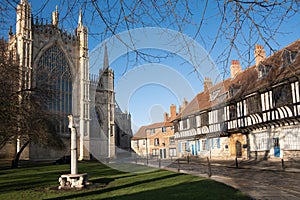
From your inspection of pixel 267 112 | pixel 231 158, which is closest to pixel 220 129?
pixel 231 158

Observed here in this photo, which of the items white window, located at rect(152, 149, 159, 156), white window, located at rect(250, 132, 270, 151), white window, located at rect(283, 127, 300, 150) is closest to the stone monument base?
white window, located at rect(283, 127, 300, 150)

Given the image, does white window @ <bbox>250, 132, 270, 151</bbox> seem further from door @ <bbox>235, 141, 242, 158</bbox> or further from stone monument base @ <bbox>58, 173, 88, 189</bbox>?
stone monument base @ <bbox>58, 173, 88, 189</bbox>

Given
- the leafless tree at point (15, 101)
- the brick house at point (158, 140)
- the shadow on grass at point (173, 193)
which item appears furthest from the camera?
the brick house at point (158, 140)

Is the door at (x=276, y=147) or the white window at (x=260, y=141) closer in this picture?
the door at (x=276, y=147)

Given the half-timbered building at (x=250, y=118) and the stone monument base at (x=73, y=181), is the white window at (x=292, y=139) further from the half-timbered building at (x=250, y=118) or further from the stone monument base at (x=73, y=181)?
the stone monument base at (x=73, y=181)

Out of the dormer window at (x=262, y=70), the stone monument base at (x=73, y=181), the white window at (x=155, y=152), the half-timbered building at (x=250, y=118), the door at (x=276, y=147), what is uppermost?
the dormer window at (x=262, y=70)

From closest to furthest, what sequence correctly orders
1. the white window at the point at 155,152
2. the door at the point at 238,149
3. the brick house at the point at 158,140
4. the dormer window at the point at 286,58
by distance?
the dormer window at the point at 286,58, the door at the point at 238,149, the brick house at the point at 158,140, the white window at the point at 155,152

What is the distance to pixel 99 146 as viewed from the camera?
168 ft

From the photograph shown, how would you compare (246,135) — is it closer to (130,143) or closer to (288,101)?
(288,101)

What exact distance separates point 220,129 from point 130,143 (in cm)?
4039

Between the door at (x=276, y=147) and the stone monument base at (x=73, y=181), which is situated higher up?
the door at (x=276, y=147)

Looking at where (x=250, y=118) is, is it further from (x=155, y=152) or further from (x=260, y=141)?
(x=155, y=152)

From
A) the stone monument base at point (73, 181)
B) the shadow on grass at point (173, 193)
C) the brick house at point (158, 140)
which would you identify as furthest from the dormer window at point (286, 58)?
the brick house at point (158, 140)

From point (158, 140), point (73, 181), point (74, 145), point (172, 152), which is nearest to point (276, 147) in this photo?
point (74, 145)
